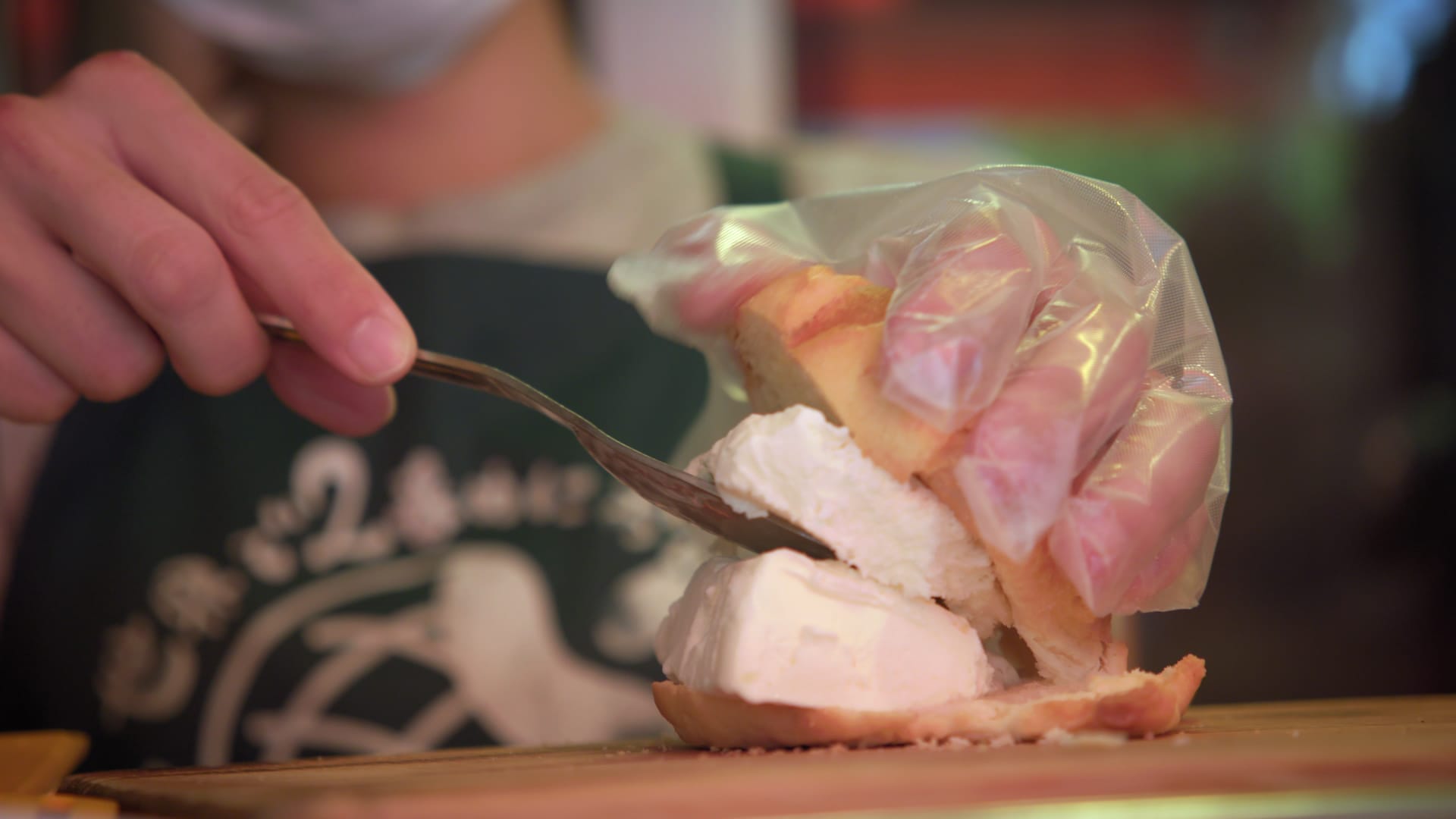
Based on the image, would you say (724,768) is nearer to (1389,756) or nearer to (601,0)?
(1389,756)

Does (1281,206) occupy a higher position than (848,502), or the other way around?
(848,502)

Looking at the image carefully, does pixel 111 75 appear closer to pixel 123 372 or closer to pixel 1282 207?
pixel 123 372

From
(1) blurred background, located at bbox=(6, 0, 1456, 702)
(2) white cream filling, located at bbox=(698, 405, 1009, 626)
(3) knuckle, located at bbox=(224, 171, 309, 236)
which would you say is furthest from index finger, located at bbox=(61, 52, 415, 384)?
(1) blurred background, located at bbox=(6, 0, 1456, 702)

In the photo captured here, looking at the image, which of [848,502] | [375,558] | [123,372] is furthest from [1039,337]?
[375,558]


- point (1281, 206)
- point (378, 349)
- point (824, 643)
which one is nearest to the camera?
point (824, 643)

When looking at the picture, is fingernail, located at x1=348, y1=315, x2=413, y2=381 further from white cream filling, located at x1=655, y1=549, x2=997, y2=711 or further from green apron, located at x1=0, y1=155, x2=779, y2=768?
green apron, located at x1=0, y1=155, x2=779, y2=768

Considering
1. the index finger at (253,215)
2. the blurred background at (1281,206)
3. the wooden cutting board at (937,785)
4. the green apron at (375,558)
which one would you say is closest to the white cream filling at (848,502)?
the wooden cutting board at (937,785)

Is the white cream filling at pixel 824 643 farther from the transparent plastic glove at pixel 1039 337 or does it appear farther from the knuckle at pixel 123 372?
the knuckle at pixel 123 372
